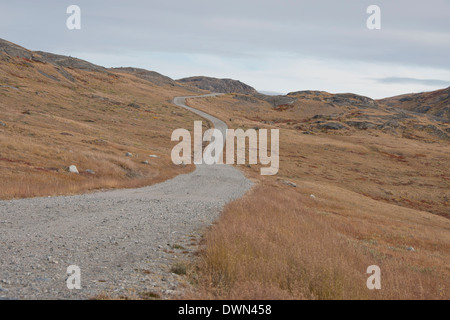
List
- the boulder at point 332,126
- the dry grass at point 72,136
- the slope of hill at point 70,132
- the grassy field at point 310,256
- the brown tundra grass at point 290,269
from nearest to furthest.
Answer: the brown tundra grass at point 290,269
the grassy field at point 310,256
the dry grass at point 72,136
the slope of hill at point 70,132
the boulder at point 332,126

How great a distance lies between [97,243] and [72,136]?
32.5 meters

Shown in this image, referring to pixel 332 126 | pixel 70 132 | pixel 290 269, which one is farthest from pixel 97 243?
pixel 332 126

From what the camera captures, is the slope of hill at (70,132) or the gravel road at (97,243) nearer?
the gravel road at (97,243)

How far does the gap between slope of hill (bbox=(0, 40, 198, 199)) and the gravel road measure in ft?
15.4

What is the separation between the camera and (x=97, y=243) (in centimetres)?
864

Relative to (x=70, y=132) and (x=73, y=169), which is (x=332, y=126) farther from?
(x=73, y=169)

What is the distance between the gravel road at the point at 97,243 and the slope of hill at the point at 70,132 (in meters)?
4.70

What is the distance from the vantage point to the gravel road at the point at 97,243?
228 inches

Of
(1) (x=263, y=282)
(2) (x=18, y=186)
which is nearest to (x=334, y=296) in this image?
(1) (x=263, y=282)

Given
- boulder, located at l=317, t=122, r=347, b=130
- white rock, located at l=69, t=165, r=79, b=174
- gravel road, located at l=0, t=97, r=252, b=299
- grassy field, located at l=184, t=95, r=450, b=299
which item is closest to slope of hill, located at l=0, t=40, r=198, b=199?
white rock, located at l=69, t=165, r=79, b=174

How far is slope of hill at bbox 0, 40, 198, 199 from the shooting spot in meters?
20.5

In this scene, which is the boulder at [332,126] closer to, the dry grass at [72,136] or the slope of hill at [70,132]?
the dry grass at [72,136]

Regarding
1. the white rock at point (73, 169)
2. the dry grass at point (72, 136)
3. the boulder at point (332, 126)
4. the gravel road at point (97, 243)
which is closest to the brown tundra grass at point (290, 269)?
the gravel road at point (97, 243)
